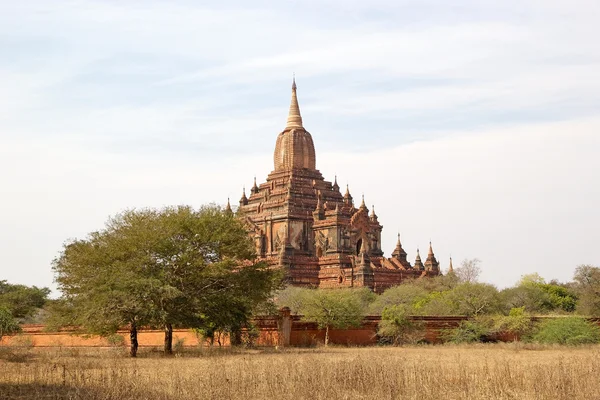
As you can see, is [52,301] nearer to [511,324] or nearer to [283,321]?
[283,321]

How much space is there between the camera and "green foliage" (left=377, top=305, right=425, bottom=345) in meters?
32.8

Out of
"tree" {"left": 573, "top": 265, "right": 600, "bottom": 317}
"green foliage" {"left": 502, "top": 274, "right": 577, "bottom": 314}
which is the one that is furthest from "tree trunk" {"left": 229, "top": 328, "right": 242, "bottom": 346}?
"green foliage" {"left": 502, "top": 274, "right": 577, "bottom": 314}

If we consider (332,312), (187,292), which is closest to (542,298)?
(332,312)

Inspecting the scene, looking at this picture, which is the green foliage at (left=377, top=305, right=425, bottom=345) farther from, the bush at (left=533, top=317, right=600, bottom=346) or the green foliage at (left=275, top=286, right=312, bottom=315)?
the green foliage at (left=275, top=286, right=312, bottom=315)

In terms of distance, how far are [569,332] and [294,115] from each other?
3448 cm

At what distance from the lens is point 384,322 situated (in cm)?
3300

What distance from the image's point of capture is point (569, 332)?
1195 inches

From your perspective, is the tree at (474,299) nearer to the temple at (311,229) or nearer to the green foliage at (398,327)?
the green foliage at (398,327)

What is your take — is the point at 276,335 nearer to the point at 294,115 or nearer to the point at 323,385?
the point at 323,385

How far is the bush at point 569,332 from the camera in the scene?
29.6 meters

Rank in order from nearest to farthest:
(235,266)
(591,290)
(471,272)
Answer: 1. (235,266)
2. (591,290)
3. (471,272)

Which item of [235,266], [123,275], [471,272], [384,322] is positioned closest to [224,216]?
[235,266]

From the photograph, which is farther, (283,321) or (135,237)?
(283,321)

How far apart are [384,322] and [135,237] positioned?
11.5 metres
